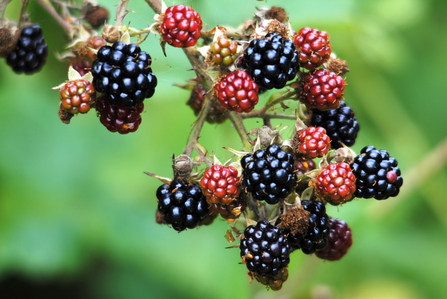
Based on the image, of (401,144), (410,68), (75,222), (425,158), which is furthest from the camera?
(410,68)

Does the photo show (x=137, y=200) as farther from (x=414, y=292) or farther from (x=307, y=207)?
(x=414, y=292)

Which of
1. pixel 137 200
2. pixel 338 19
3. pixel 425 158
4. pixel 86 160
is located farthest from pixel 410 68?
pixel 86 160

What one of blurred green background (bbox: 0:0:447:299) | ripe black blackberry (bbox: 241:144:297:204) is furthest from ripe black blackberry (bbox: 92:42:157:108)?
blurred green background (bbox: 0:0:447:299)

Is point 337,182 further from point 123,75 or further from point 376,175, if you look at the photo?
point 123,75

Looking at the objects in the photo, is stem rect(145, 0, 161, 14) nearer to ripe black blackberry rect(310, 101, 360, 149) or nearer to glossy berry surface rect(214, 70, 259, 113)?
glossy berry surface rect(214, 70, 259, 113)

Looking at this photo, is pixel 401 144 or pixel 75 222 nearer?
pixel 75 222

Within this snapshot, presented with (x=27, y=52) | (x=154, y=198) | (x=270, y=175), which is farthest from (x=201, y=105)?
(x=154, y=198)

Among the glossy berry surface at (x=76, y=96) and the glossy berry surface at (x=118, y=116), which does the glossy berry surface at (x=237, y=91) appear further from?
the glossy berry surface at (x=76, y=96)
